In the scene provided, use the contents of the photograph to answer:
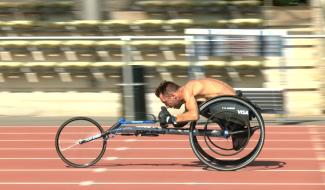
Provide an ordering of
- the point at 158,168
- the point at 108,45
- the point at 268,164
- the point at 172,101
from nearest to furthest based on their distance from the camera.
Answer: the point at 172,101, the point at 158,168, the point at 268,164, the point at 108,45

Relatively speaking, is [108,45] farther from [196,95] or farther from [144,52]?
[196,95]

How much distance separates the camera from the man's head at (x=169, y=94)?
8.44 meters

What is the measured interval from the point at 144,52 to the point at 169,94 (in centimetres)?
924

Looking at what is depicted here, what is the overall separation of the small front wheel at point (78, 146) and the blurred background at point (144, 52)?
4.44 metres

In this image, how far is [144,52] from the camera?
17641 millimetres

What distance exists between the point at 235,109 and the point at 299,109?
690 cm

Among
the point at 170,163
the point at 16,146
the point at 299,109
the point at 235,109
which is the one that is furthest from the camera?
the point at 299,109

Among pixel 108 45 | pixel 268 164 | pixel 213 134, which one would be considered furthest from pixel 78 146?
pixel 108 45

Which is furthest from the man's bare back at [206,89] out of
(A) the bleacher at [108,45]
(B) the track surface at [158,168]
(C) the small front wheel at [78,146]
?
(A) the bleacher at [108,45]

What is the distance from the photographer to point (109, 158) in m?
9.73

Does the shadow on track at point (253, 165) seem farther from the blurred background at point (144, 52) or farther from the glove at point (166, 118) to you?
the blurred background at point (144, 52)

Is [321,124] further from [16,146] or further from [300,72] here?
[16,146]
